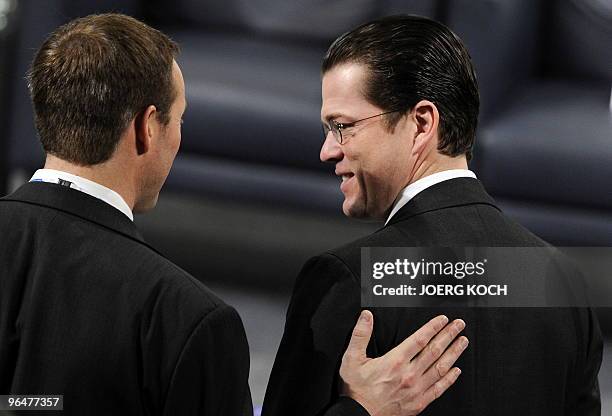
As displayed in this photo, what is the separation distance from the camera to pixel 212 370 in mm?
1131

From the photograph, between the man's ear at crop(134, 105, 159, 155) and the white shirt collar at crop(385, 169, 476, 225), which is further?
the white shirt collar at crop(385, 169, 476, 225)

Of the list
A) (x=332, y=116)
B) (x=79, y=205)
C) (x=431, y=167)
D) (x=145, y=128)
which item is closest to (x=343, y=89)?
(x=332, y=116)

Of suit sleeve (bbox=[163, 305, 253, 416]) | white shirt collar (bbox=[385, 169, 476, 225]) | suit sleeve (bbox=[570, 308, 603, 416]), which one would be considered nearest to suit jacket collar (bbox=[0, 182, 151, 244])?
suit sleeve (bbox=[163, 305, 253, 416])

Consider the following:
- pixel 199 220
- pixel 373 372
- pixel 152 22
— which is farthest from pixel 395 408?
pixel 152 22

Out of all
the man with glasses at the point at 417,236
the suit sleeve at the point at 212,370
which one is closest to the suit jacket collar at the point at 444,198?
the man with glasses at the point at 417,236

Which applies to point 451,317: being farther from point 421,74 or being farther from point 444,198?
point 421,74

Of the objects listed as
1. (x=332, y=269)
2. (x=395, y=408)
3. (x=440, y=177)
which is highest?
(x=440, y=177)

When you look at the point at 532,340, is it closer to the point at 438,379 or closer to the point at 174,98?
the point at 438,379

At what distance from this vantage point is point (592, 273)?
9.59 feet

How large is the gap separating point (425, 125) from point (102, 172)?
1.36ft

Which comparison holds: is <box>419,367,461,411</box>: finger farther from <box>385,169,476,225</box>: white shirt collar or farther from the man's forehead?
the man's forehead

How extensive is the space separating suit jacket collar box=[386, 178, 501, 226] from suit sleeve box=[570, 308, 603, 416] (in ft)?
0.63

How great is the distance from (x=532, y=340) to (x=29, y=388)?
57cm

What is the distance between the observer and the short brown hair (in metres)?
1.19
